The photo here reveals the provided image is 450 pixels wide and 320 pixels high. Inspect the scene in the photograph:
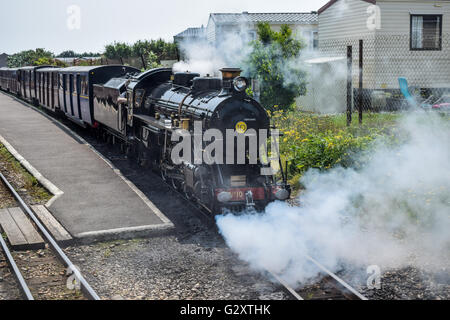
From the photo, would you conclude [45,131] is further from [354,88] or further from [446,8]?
[446,8]

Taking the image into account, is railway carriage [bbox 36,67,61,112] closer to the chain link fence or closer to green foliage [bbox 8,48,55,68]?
the chain link fence

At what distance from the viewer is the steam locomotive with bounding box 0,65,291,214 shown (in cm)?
849

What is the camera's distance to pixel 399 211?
26.8 feet

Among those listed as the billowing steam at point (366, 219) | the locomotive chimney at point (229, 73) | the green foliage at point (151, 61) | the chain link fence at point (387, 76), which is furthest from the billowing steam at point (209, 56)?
the green foliage at point (151, 61)

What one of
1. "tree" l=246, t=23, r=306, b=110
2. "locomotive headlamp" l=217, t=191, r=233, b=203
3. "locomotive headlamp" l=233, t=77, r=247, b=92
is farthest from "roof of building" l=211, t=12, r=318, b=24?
"locomotive headlamp" l=217, t=191, r=233, b=203

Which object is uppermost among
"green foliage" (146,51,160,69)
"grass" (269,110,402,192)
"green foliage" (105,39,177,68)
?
"green foliage" (105,39,177,68)

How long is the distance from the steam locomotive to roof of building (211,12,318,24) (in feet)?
62.4

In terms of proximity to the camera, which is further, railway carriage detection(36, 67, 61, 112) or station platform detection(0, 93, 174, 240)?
railway carriage detection(36, 67, 61, 112)

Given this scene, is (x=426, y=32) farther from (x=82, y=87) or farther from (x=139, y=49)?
(x=139, y=49)

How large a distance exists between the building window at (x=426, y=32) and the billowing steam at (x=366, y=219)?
38.1ft

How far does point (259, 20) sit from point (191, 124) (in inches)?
1015

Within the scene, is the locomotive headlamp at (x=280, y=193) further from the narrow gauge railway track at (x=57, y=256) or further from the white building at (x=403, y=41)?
the white building at (x=403, y=41)

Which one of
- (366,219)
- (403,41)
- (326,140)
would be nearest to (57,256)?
(366,219)
